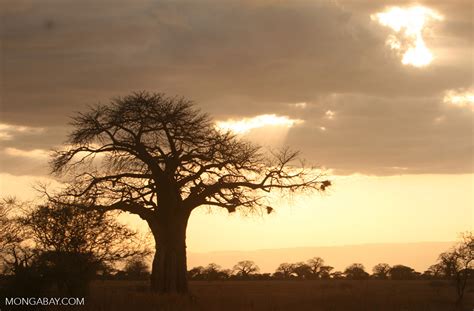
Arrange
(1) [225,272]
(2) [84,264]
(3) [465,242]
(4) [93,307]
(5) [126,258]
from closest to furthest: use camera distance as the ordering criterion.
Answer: (4) [93,307] < (2) [84,264] < (5) [126,258] < (3) [465,242] < (1) [225,272]

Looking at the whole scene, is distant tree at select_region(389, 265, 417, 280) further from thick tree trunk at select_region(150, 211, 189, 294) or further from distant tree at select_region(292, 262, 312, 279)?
thick tree trunk at select_region(150, 211, 189, 294)

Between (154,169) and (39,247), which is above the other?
(154,169)

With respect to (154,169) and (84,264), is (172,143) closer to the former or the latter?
(154,169)

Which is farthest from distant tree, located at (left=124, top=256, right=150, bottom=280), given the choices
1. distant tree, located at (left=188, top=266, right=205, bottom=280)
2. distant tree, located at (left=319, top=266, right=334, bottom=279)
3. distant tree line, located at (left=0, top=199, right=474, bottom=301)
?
distant tree line, located at (left=0, top=199, right=474, bottom=301)

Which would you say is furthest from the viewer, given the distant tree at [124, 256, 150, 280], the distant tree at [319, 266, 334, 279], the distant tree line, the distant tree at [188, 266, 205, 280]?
the distant tree at [319, 266, 334, 279]

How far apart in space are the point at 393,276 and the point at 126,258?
174ft

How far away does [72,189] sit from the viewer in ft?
91.4

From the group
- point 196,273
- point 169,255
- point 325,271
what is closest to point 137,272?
point 196,273

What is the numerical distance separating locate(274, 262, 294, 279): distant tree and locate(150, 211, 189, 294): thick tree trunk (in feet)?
180

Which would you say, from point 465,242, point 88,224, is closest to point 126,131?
point 88,224

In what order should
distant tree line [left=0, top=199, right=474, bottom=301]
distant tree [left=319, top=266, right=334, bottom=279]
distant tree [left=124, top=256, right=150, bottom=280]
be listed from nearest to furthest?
distant tree line [left=0, top=199, right=474, bottom=301] → distant tree [left=124, top=256, right=150, bottom=280] → distant tree [left=319, top=266, right=334, bottom=279]

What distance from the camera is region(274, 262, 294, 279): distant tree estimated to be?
8400 centimetres

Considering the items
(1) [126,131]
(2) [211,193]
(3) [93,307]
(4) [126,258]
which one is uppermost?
(1) [126,131]

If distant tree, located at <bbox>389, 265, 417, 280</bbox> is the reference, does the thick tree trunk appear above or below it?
below
